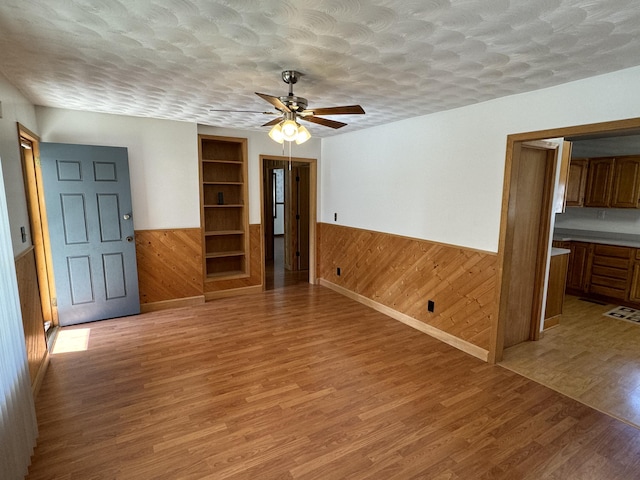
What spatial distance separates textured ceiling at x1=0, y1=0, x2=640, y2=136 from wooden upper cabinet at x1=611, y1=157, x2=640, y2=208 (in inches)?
129

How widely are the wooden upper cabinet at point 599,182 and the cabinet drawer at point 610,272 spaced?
939 millimetres

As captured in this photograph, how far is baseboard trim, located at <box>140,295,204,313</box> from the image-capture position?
4.39 meters

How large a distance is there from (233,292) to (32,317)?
8.64 ft

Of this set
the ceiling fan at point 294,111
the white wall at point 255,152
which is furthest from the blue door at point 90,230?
the ceiling fan at point 294,111

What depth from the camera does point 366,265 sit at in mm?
4781

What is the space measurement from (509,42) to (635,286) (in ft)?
15.1

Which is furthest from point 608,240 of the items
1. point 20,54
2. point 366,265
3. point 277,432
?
point 20,54

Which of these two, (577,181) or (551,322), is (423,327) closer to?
(551,322)

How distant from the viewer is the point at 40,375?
9.02ft

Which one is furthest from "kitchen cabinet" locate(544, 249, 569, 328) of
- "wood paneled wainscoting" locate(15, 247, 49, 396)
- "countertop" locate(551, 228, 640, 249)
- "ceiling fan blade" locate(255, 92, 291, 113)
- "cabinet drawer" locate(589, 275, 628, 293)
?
"wood paneled wainscoting" locate(15, 247, 49, 396)

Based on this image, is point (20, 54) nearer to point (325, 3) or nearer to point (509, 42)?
point (325, 3)

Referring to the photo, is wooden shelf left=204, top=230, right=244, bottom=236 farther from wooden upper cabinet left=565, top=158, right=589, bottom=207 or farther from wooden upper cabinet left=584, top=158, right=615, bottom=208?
wooden upper cabinet left=584, top=158, right=615, bottom=208

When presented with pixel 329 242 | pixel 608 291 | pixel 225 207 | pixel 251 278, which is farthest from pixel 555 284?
pixel 225 207

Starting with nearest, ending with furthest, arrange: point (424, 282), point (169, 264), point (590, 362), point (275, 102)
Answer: point (275, 102) < point (590, 362) < point (424, 282) < point (169, 264)
